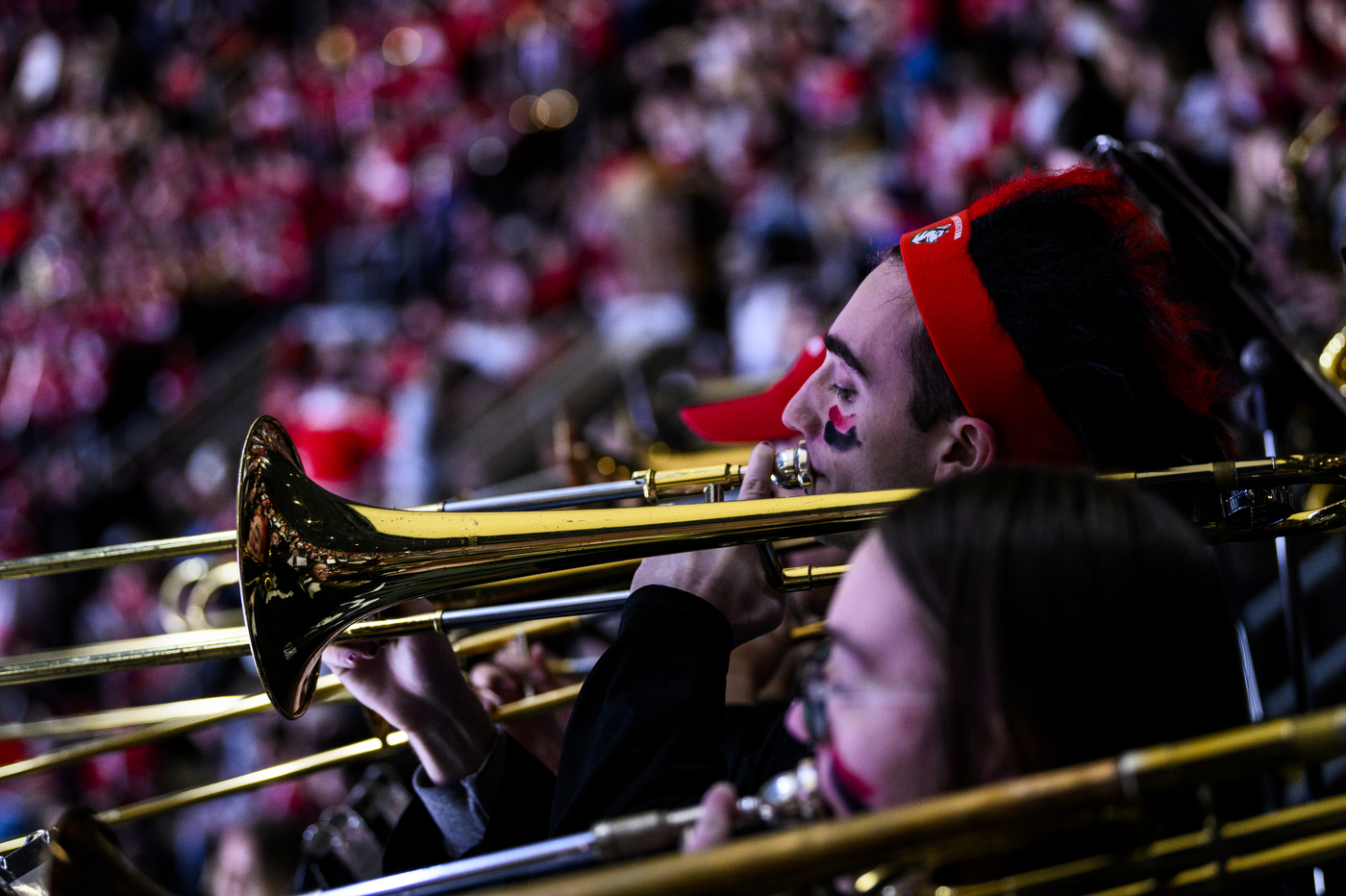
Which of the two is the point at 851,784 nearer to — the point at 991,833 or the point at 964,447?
the point at 991,833

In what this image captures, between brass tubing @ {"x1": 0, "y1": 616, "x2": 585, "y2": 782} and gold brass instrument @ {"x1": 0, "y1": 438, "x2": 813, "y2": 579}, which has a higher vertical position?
gold brass instrument @ {"x1": 0, "y1": 438, "x2": 813, "y2": 579}

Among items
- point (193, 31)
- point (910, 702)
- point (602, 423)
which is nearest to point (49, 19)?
point (193, 31)

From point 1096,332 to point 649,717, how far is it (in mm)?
666

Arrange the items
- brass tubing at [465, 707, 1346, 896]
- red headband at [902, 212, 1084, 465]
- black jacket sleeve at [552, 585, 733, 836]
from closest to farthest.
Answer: brass tubing at [465, 707, 1346, 896] < black jacket sleeve at [552, 585, 733, 836] < red headband at [902, 212, 1084, 465]

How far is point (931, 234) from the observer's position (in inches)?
51.3

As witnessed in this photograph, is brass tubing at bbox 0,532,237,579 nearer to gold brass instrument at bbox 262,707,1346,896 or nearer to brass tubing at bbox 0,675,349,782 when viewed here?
brass tubing at bbox 0,675,349,782

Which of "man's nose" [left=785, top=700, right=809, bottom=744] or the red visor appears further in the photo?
the red visor

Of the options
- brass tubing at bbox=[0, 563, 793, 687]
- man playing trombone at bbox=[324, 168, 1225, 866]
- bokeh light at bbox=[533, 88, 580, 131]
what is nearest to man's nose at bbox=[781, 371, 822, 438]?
man playing trombone at bbox=[324, 168, 1225, 866]

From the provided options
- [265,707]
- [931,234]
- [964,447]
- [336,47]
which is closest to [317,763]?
[265,707]

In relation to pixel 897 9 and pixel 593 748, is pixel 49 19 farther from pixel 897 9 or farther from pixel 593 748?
pixel 593 748

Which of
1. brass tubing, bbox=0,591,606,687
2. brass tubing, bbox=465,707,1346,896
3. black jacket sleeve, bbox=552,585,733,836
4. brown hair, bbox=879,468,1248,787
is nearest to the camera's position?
brass tubing, bbox=465,707,1346,896

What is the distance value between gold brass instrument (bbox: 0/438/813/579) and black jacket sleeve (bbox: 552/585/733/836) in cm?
27

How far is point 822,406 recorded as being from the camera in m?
1.27

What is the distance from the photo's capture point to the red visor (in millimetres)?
1494
